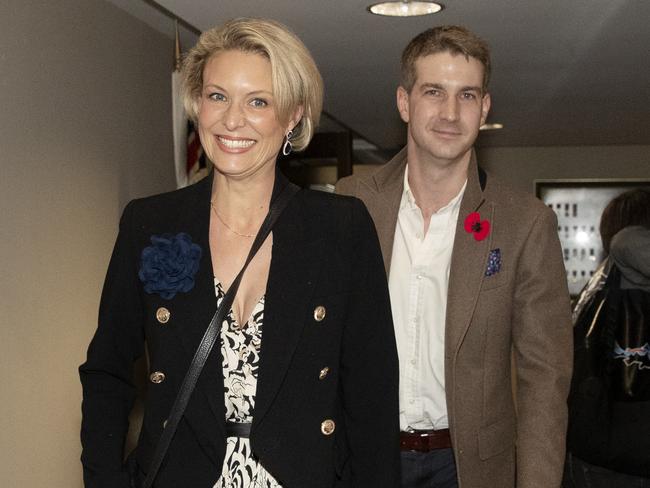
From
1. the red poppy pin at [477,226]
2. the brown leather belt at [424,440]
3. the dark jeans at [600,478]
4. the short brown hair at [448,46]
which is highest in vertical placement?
the short brown hair at [448,46]

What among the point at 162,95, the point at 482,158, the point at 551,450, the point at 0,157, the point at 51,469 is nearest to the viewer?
the point at 551,450

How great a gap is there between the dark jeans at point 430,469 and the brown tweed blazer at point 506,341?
0.05m

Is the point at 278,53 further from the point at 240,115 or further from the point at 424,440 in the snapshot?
the point at 424,440

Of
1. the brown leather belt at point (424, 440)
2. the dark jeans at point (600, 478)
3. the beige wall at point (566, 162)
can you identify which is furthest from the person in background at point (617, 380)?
the beige wall at point (566, 162)

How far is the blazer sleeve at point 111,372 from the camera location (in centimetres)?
186

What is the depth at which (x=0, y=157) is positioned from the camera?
3.24m

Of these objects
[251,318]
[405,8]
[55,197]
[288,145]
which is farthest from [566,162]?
[251,318]

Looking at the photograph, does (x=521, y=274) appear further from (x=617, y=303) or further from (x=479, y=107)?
(x=617, y=303)

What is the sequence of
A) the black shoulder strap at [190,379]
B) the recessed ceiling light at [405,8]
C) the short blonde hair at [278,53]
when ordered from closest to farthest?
the black shoulder strap at [190,379], the short blonde hair at [278,53], the recessed ceiling light at [405,8]

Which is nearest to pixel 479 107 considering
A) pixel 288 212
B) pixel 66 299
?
pixel 288 212

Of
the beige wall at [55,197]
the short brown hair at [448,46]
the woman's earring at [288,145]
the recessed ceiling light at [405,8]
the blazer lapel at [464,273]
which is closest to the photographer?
the woman's earring at [288,145]

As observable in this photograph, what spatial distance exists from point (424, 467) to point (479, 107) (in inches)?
36.9

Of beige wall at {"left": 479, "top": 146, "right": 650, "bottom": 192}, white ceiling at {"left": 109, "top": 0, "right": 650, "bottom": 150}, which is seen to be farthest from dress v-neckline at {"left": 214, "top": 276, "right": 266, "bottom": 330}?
beige wall at {"left": 479, "top": 146, "right": 650, "bottom": 192}

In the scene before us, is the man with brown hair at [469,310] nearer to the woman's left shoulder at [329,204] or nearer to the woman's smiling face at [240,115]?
the woman's left shoulder at [329,204]
